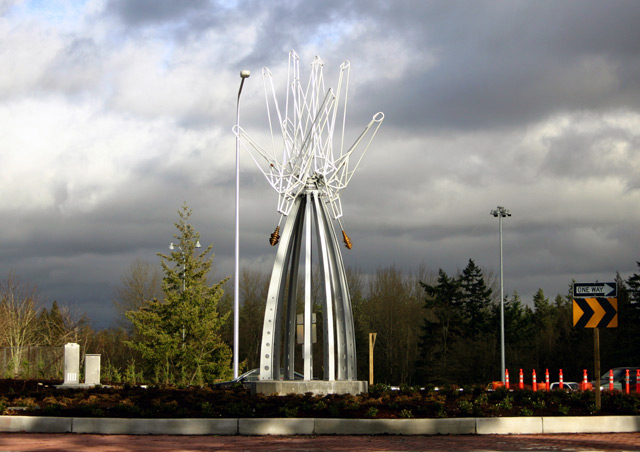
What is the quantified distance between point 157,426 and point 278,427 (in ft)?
7.13

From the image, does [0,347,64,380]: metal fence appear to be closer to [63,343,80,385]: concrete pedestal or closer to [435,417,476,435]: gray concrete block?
[63,343,80,385]: concrete pedestal

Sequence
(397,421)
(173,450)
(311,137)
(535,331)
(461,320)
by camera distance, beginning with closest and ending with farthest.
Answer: (173,450) < (397,421) < (311,137) < (461,320) < (535,331)

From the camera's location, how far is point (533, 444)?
12766mm

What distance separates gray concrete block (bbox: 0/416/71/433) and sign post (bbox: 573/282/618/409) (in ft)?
33.4

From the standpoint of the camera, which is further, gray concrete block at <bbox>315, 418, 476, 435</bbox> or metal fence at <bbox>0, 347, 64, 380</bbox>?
metal fence at <bbox>0, 347, 64, 380</bbox>

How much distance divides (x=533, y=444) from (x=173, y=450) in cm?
572

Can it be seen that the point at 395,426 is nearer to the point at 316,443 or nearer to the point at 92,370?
the point at 316,443

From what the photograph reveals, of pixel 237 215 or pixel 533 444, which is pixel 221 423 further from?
pixel 237 215

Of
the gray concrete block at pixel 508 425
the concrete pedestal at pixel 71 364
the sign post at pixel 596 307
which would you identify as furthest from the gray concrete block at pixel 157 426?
the concrete pedestal at pixel 71 364

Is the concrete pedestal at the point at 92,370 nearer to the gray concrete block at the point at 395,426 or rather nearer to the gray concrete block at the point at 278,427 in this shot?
the gray concrete block at the point at 278,427

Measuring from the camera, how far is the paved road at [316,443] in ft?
39.9

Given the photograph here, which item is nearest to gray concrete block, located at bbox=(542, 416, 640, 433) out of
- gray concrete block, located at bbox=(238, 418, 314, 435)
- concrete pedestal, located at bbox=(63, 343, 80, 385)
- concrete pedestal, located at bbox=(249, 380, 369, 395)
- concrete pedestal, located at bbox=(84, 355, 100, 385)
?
gray concrete block, located at bbox=(238, 418, 314, 435)

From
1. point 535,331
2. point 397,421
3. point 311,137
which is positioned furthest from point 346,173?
point 535,331

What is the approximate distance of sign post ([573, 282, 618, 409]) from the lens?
A: 16203 millimetres
